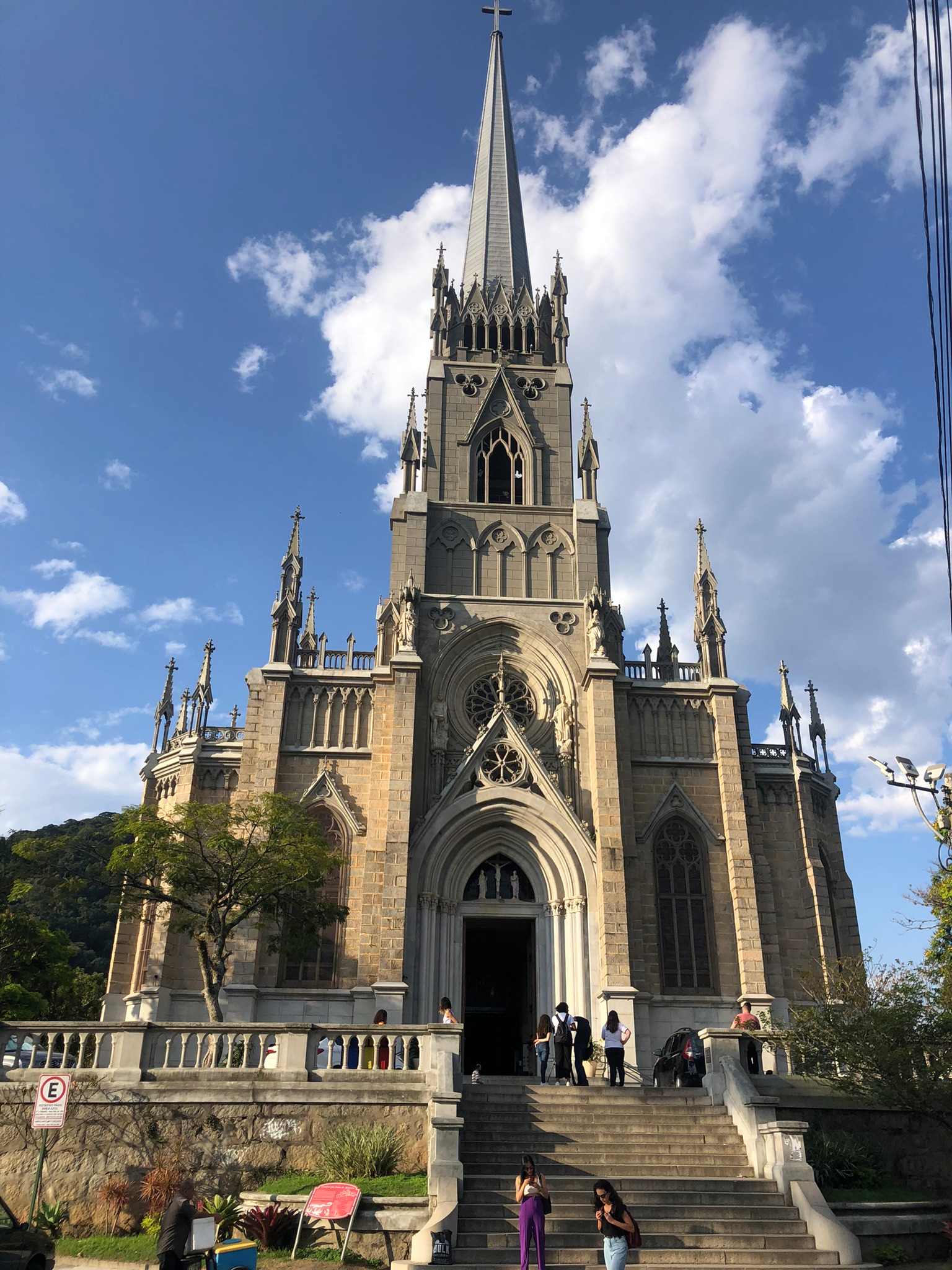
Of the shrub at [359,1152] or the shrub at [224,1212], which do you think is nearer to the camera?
the shrub at [224,1212]

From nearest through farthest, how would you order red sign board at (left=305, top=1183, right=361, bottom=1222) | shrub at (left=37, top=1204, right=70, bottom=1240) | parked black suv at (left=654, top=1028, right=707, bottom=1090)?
red sign board at (left=305, top=1183, right=361, bottom=1222)
shrub at (left=37, top=1204, right=70, bottom=1240)
parked black suv at (left=654, top=1028, right=707, bottom=1090)

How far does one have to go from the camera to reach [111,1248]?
45.9 ft

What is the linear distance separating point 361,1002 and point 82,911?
145ft

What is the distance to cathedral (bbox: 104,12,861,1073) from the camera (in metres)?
27.0

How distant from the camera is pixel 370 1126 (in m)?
16.0

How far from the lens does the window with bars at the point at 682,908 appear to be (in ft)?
91.2

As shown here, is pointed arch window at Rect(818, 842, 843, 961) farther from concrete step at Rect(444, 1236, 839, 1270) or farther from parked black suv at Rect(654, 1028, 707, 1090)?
concrete step at Rect(444, 1236, 839, 1270)

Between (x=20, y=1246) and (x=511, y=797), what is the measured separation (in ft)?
61.2

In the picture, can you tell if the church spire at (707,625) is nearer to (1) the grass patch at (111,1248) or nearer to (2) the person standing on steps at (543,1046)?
(2) the person standing on steps at (543,1046)

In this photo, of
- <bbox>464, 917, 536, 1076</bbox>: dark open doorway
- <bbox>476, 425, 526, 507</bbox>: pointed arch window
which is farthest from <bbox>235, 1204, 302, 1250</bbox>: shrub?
<bbox>476, 425, 526, 507</bbox>: pointed arch window

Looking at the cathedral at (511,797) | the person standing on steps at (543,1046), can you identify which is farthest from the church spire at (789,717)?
the person standing on steps at (543,1046)

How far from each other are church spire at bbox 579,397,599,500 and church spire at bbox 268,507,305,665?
9962mm

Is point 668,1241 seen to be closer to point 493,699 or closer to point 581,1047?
point 581,1047

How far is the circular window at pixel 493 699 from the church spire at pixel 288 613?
5.60m
